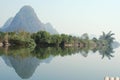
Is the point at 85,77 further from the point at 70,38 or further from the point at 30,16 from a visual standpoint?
the point at 30,16

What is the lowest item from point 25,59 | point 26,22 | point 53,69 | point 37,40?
point 26,22

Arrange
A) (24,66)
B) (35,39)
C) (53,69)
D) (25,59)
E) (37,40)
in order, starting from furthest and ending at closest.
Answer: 1. (37,40)
2. (35,39)
3. (25,59)
4. (24,66)
5. (53,69)

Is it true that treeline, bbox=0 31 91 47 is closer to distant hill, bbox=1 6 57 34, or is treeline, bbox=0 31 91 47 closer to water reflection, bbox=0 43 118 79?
water reflection, bbox=0 43 118 79

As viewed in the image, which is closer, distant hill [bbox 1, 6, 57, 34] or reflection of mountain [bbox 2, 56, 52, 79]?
reflection of mountain [bbox 2, 56, 52, 79]

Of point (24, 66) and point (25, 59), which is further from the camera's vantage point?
point (25, 59)

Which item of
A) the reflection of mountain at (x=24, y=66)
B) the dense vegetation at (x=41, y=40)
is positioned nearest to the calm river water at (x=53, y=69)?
the reflection of mountain at (x=24, y=66)

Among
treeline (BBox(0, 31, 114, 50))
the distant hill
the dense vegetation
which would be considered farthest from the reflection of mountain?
the distant hill

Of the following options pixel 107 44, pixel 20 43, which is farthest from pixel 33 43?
pixel 107 44

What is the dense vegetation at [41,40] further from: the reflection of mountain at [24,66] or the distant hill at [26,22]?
the distant hill at [26,22]

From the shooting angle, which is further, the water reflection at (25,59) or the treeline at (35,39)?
the treeline at (35,39)

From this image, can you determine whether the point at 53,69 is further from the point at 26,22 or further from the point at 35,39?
the point at 26,22

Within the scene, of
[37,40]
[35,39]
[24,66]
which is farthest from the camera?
[37,40]

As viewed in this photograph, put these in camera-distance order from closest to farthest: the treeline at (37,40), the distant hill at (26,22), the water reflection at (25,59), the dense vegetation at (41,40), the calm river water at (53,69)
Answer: the calm river water at (53,69) → the water reflection at (25,59) → the dense vegetation at (41,40) → the treeline at (37,40) → the distant hill at (26,22)

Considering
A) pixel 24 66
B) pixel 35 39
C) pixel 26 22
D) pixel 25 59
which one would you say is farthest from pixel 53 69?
pixel 26 22
